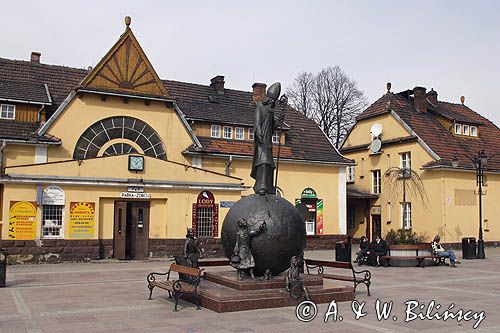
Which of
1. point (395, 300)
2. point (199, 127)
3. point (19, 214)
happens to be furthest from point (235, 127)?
point (395, 300)

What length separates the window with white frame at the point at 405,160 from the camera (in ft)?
115

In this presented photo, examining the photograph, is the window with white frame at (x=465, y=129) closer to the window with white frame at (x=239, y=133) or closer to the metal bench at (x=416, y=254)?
the window with white frame at (x=239, y=133)

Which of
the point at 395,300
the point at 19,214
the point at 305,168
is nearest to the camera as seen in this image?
the point at 395,300

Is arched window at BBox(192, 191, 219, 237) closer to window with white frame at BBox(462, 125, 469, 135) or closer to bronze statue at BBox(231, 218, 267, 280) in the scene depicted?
bronze statue at BBox(231, 218, 267, 280)

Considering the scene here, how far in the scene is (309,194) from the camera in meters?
31.3

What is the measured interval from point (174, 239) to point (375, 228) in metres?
17.0

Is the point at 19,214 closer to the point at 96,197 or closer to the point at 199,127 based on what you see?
the point at 96,197

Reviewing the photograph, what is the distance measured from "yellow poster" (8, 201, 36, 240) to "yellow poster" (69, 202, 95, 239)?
1473 mm

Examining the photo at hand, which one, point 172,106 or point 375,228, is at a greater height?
point 172,106

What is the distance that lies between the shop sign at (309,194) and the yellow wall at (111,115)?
7480 mm

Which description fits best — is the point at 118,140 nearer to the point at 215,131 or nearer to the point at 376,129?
the point at 215,131

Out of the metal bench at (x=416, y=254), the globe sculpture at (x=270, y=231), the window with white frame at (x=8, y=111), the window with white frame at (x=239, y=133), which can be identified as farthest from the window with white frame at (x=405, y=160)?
the globe sculpture at (x=270, y=231)

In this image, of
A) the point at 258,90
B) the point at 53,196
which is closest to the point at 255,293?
the point at 53,196

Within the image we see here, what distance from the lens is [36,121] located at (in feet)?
81.4
